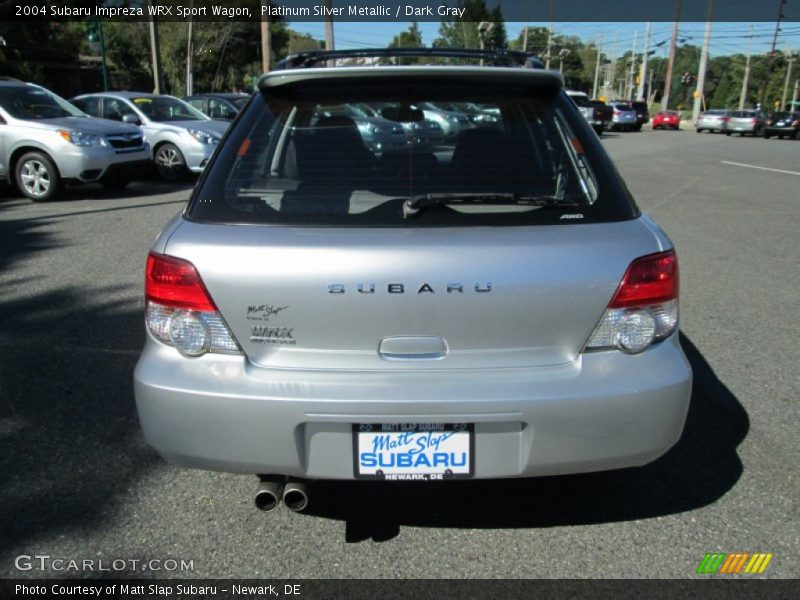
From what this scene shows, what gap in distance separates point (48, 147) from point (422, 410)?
30.9 ft

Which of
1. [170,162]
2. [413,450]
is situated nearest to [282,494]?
[413,450]

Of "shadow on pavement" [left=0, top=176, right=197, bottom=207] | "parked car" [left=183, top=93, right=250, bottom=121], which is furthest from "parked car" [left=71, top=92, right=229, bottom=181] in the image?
"parked car" [left=183, top=93, right=250, bottom=121]

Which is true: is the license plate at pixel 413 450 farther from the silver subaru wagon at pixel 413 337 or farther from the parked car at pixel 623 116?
the parked car at pixel 623 116

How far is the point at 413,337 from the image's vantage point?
7.06 ft

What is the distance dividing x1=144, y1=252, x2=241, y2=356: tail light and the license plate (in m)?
0.52

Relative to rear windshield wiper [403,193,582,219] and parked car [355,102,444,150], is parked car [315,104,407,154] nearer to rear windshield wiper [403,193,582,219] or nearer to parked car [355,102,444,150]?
parked car [355,102,444,150]

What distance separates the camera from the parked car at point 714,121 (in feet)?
127

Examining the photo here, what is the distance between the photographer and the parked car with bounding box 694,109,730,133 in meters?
38.6

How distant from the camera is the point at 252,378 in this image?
217 centimetres

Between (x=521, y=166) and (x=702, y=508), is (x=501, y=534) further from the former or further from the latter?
(x=521, y=166)

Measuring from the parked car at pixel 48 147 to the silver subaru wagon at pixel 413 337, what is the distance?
28.0 ft

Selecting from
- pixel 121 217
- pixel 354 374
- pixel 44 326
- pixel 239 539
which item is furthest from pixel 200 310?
pixel 121 217

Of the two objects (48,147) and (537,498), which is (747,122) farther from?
(537,498)

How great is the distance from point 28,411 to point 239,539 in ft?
5.45
